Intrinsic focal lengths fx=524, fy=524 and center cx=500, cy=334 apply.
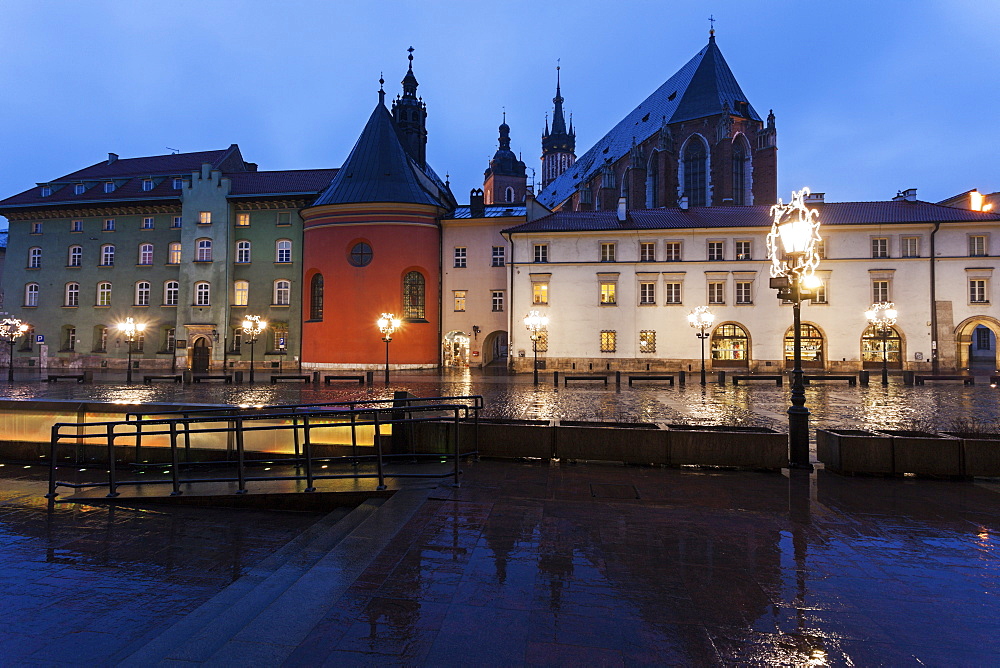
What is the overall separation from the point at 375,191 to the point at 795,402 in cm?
3396

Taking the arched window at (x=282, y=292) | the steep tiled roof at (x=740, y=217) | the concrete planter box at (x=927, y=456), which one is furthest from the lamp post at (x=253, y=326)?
the concrete planter box at (x=927, y=456)

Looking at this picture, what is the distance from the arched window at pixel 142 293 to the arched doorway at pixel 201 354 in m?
5.81

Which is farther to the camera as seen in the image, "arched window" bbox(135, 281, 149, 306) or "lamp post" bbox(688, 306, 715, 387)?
"arched window" bbox(135, 281, 149, 306)

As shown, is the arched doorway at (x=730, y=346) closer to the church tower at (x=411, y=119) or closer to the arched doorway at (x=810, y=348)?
the arched doorway at (x=810, y=348)

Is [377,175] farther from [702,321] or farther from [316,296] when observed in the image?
[702,321]

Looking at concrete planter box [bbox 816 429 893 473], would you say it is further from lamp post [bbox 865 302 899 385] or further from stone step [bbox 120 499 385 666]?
lamp post [bbox 865 302 899 385]

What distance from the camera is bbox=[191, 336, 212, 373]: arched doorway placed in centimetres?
3962

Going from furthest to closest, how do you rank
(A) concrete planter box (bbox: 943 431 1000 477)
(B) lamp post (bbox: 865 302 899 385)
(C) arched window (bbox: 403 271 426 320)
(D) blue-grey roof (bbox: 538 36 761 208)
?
(D) blue-grey roof (bbox: 538 36 761 208) → (C) arched window (bbox: 403 271 426 320) → (B) lamp post (bbox: 865 302 899 385) → (A) concrete planter box (bbox: 943 431 1000 477)

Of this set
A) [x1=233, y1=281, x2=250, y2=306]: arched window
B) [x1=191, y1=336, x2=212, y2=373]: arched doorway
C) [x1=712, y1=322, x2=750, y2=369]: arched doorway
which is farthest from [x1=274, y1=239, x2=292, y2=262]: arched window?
[x1=712, y1=322, x2=750, y2=369]: arched doorway

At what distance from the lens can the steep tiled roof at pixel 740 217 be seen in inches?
1340

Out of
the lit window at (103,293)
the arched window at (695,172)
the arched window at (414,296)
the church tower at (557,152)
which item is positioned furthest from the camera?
the church tower at (557,152)

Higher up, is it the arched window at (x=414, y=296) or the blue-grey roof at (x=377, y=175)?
the blue-grey roof at (x=377, y=175)

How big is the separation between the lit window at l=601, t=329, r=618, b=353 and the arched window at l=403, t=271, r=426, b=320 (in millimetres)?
12762

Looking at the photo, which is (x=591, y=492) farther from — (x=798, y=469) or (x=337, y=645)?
(x=337, y=645)
